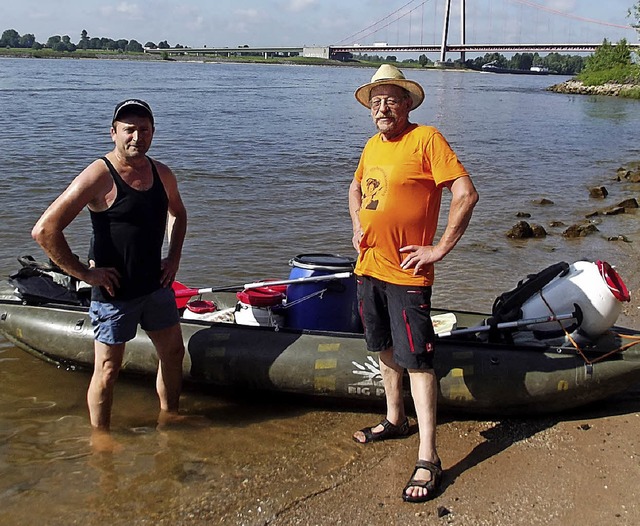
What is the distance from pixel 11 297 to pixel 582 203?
34.7 feet

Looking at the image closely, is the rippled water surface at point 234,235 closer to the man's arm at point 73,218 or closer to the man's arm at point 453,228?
the man's arm at point 73,218

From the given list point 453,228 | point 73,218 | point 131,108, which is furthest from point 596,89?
point 73,218

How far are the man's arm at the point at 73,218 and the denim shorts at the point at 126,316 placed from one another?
6.4 inches

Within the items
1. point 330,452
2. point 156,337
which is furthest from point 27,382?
point 330,452

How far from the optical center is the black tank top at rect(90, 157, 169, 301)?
3.63m

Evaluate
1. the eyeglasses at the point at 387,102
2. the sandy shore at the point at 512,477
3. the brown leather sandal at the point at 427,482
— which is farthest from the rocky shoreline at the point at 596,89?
the brown leather sandal at the point at 427,482

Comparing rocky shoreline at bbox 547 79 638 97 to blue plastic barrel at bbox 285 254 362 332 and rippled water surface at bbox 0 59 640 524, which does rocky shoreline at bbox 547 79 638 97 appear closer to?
Result: rippled water surface at bbox 0 59 640 524

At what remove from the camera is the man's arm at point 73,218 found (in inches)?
138

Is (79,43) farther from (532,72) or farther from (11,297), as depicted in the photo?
(11,297)

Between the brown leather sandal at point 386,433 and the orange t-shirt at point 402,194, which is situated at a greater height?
the orange t-shirt at point 402,194

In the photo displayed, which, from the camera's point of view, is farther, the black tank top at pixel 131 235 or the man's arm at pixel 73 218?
the black tank top at pixel 131 235

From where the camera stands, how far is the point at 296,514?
3.59 m

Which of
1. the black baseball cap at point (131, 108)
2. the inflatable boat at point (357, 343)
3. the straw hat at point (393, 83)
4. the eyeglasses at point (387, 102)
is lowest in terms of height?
the inflatable boat at point (357, 343)

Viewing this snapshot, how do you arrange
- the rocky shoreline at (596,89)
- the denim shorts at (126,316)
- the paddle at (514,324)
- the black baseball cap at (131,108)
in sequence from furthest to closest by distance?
the rocky shoreline at (596,89)
the paddle at (514,324)
the denim shorts at (126,316)
the black baseball cap at (131,108)
